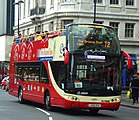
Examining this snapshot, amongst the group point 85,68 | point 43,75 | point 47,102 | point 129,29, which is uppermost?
point 129,29

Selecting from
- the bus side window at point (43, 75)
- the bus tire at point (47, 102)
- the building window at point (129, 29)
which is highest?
the building window at point (129, 29)

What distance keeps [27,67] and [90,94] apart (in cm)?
638

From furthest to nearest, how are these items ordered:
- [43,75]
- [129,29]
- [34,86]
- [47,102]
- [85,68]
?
[129,29], [34,86], [43,75], [47,102], [85,68]

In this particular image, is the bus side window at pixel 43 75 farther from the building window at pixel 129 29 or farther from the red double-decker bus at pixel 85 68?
the building window at pixel 129 29

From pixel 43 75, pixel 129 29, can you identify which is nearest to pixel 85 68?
pixel 43 75

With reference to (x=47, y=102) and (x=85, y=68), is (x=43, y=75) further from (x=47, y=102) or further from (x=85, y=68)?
(x=85, y=68)

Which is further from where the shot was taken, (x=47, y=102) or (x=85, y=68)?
(x=47, y=102)

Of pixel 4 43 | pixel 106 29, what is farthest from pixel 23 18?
pixel 106 29

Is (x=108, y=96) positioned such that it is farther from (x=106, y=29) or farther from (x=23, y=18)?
(x=23, y=18)

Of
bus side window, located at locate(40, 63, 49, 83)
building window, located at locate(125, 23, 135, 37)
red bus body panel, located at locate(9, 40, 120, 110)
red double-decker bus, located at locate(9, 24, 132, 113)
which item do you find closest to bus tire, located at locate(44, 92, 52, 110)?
red double-decker bus, located at locate(9, 24, 132, 113)

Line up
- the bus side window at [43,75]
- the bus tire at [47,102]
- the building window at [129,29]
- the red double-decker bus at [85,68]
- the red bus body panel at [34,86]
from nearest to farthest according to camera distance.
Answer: the red double-decker bus at [85,68], the red bus body panel at [34,86], the bus tire at [47,102], the bus side window at [43,75], the building window at [129,29]

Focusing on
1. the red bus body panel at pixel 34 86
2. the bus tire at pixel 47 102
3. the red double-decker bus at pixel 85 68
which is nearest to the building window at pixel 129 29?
the red bus body panel at pixel 34 86

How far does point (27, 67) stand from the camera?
23641 millimetres

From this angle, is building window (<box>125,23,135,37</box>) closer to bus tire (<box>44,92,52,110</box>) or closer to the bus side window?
the bus side window
